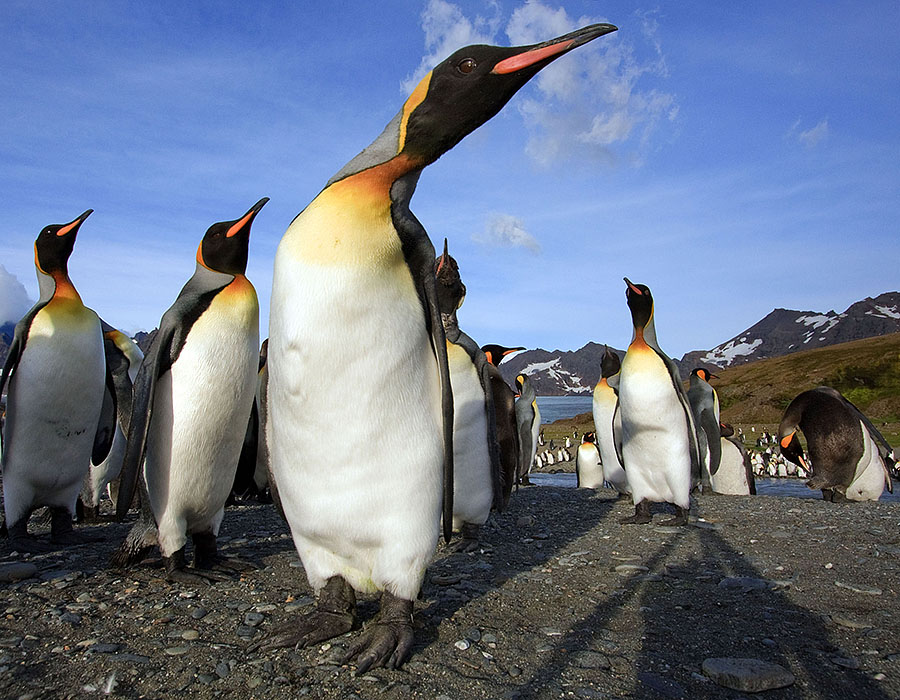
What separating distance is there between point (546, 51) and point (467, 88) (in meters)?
0.33

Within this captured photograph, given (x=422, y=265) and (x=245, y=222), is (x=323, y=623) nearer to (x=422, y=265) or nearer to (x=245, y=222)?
(x=422, y=265)

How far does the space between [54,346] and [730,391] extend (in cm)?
4626

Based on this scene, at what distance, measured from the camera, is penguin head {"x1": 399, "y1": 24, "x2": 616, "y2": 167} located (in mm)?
2494

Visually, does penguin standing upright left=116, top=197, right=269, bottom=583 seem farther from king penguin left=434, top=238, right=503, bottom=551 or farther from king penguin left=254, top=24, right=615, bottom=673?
king penguin left=434, top=238, right=503, bottom=551

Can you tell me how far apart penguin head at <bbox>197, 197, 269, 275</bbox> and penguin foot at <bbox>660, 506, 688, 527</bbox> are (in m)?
4.07

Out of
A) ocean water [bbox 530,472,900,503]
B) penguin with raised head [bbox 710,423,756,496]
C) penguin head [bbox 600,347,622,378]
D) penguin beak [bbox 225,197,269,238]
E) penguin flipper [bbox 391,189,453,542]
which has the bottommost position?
ocean water [bbox 530,472,900,503]

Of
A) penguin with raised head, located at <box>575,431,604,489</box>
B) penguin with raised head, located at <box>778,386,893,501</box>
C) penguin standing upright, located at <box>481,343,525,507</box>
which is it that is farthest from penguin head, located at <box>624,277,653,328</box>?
penguin with raised head, located at <box>575,431,604,489</box>

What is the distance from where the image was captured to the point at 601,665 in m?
2.27

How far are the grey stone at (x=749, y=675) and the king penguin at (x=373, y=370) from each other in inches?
41.0

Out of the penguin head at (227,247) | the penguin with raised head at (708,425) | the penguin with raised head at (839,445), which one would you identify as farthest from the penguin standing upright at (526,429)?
the penguin head at (227,247)

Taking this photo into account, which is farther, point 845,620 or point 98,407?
point 98,407

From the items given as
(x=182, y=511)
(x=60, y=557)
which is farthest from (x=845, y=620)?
(x=60, y=557)

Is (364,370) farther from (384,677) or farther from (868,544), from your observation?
(868,544)

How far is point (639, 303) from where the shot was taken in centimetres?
657
